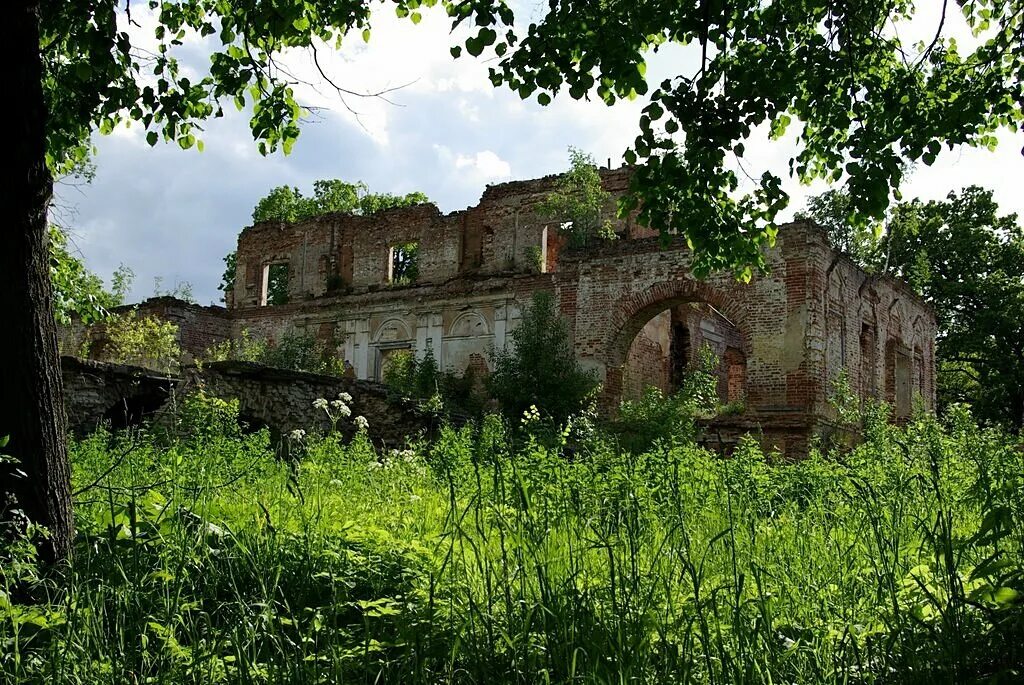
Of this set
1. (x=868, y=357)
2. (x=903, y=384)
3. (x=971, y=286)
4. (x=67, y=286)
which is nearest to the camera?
(x=67, y=286)

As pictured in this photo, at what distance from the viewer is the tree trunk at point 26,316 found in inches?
162

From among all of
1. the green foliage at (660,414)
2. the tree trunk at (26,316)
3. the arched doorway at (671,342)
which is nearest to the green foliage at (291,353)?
the arched doorway at (671,342)

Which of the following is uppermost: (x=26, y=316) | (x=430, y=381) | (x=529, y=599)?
(x=430, y=381)

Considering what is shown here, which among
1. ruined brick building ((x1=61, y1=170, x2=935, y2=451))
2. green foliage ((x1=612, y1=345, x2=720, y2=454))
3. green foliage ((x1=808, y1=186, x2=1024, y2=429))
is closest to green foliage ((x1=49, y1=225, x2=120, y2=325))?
green foliage ((x1=612, y1=345, x2=720, y2=454))

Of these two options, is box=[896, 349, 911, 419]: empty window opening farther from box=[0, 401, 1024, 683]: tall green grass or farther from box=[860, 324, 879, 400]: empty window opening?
box=[0, 401, 1024, 683]: tall green grass

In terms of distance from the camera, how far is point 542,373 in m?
20.4

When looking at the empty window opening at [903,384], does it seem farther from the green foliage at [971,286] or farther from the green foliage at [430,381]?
the green foliage at [430,381]

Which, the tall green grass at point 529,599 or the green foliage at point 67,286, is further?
the green foliage at point 67,286

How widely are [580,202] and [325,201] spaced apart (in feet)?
58.4

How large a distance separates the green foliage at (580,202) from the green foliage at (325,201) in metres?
14.9

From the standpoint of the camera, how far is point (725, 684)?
2822mm

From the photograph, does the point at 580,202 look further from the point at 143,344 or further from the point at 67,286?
the point at 67,286

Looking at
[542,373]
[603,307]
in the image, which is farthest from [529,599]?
[603,307]

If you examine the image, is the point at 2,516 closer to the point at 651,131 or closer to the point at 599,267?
the point at 651,131
